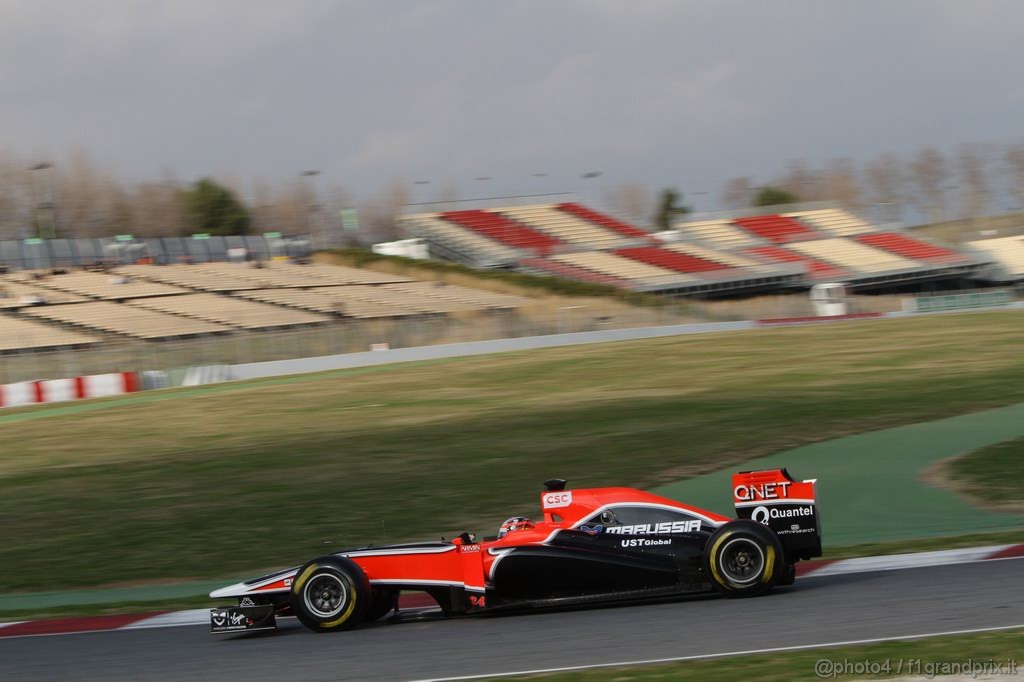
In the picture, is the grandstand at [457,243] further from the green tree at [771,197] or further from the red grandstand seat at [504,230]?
the green tree at [771,197]

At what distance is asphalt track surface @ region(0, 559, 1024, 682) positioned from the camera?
6695mm

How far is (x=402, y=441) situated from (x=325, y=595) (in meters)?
11.3

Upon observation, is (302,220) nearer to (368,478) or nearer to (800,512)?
(368,478)

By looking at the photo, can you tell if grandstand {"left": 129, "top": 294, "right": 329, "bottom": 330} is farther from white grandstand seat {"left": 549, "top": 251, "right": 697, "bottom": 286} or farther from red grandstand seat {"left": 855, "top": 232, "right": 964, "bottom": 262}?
red grandstand seat {"left": 855, "top": 232, "right": 964, "bottom": 262}

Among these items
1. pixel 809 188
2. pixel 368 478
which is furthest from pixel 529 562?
pixel 809 188

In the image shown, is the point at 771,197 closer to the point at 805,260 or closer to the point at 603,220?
the point at 603,220

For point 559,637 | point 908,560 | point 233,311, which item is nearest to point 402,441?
point 908,560

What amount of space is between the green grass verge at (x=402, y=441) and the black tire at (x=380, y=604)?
3.40m

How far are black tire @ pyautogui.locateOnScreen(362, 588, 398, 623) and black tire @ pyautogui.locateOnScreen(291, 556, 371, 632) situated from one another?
139 mm

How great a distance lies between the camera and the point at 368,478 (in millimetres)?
15633

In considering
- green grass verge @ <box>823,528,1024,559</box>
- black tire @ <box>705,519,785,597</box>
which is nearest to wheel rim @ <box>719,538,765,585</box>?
black tire @ <box>705,519,785,597</box>

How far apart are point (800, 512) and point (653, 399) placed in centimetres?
1538

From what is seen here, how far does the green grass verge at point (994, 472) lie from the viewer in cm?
1223

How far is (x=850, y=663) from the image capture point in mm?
5930
